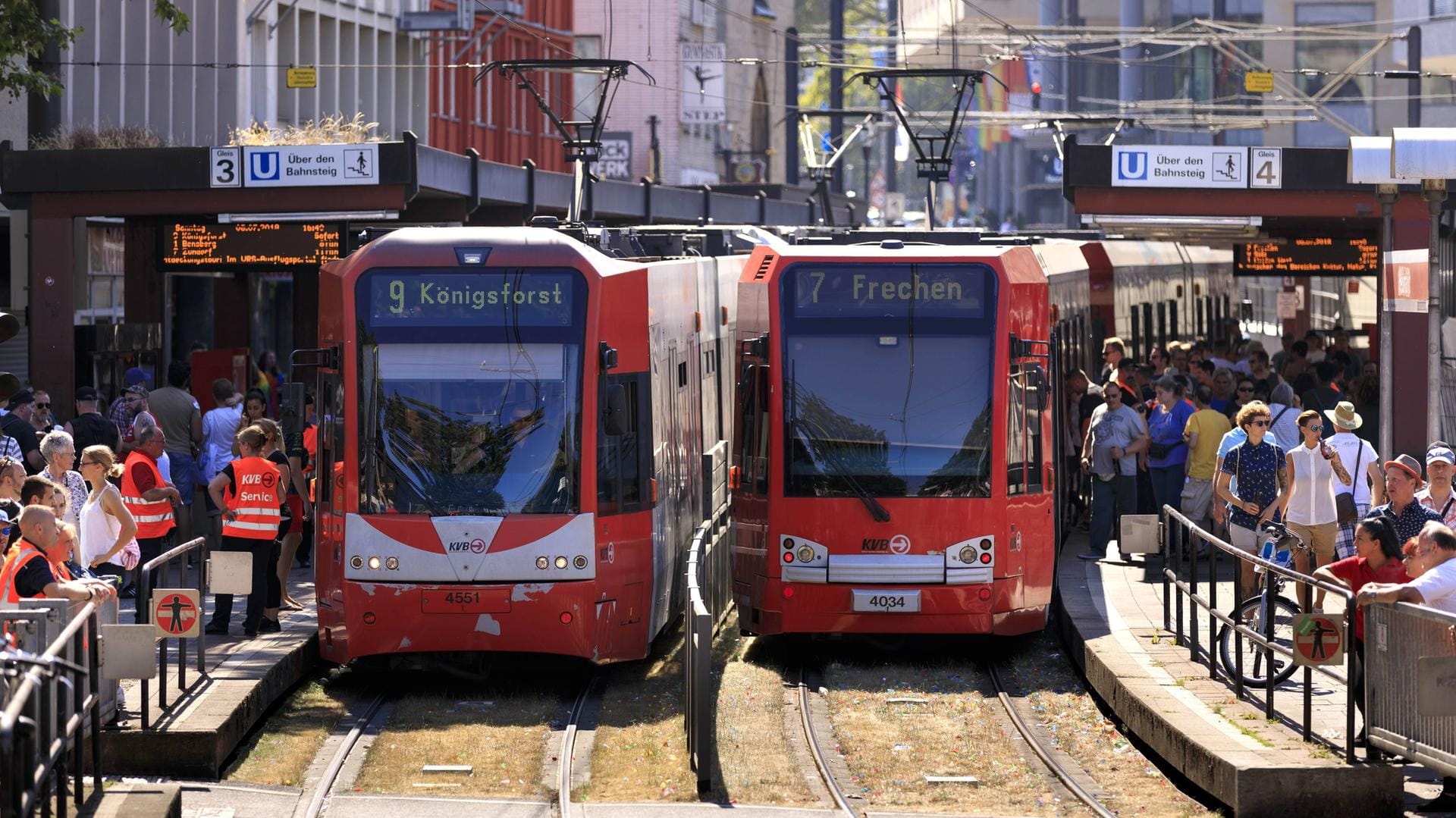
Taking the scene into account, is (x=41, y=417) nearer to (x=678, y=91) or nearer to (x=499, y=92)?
(x=499, y=92)

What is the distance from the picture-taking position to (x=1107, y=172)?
2538cm

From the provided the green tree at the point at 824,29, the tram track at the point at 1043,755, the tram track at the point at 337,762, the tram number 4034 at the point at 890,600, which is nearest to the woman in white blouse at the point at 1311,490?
the tram track at the point at 1043,755

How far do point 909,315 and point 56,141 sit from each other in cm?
1434

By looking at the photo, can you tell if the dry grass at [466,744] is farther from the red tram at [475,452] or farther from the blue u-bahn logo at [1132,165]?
the blue u-bahn logo at [1132,165]

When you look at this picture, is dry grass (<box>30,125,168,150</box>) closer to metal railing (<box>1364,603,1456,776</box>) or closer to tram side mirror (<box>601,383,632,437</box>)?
tram side mirror (<box>601,383,632,437</box>)

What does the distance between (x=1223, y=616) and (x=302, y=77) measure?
25.0 m

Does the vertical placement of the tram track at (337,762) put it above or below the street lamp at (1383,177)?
below

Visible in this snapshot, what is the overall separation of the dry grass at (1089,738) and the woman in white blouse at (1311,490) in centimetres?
180

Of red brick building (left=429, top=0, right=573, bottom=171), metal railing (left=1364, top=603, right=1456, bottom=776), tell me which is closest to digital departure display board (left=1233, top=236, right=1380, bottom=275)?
metal railing (left=1364, top=603, right=1456, bottom=776)

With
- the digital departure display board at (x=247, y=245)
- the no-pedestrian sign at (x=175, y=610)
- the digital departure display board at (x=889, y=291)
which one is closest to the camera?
the no-pedestrian sign at (x=175, y=610)

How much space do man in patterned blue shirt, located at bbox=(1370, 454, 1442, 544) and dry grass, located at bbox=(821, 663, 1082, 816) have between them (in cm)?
234

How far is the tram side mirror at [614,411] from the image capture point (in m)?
14.3

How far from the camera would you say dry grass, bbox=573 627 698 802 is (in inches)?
458

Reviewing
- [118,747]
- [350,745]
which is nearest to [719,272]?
[350,745]
